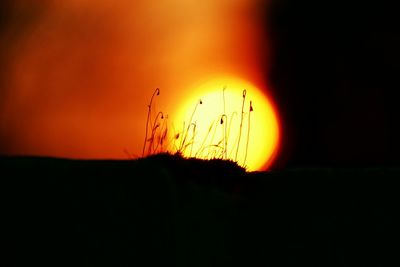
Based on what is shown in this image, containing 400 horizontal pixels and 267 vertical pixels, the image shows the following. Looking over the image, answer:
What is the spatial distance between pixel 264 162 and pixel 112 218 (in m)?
2.13

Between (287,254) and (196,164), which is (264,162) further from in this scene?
(287,254)

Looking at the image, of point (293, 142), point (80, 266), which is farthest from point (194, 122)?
point (293, 142)

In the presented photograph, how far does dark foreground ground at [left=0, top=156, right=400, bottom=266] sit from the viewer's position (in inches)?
102

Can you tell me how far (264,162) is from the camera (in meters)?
4.59

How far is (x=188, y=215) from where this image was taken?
277cm

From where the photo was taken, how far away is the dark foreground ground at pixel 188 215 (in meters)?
2.59

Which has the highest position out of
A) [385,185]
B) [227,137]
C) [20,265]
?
[227,137]

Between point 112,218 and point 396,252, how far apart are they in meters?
1.25

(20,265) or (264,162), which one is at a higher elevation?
(264,162)

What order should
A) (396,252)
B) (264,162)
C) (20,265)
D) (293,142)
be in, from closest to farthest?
(20,265) < (396,252) < (264,162) < (293,142)

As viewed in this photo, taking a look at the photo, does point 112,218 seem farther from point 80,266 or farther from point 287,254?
point 287,254

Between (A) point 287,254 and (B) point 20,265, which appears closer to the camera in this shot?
(B) point 20,265

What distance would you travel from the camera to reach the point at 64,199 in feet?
8.58

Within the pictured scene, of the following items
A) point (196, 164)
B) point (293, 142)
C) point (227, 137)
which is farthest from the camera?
point (293, 142)
